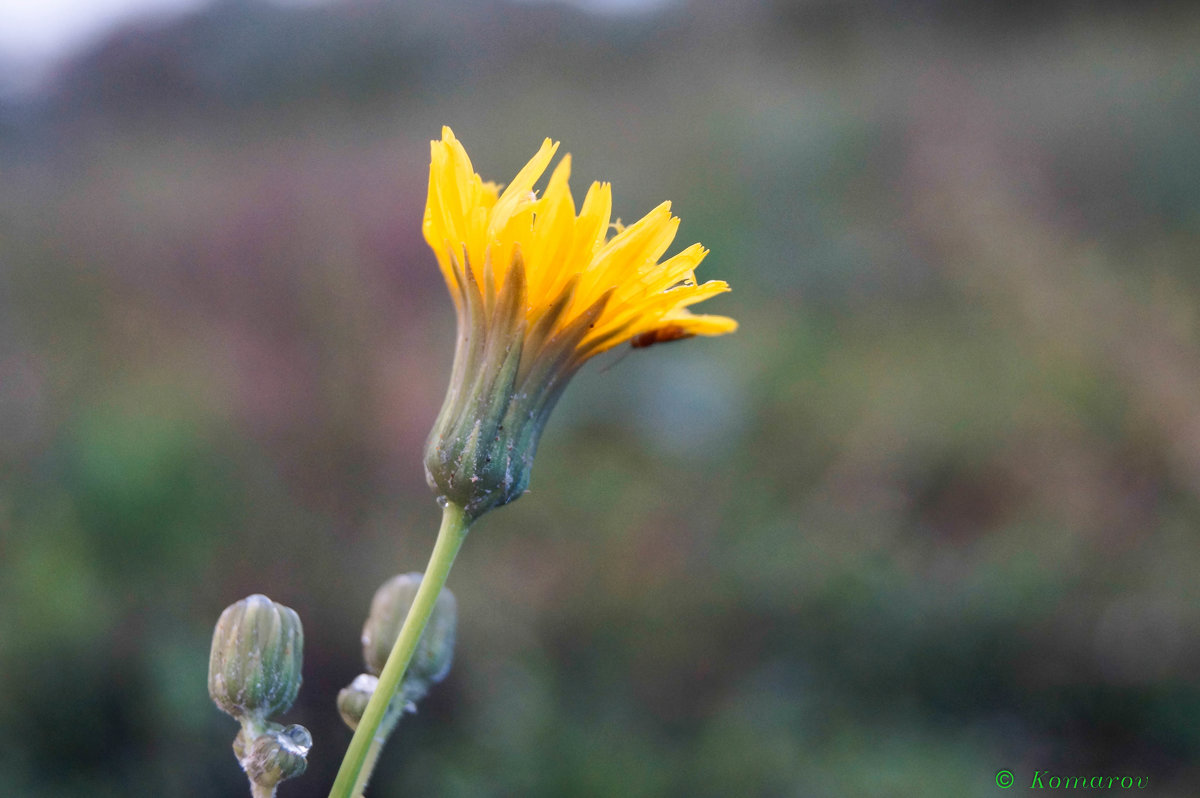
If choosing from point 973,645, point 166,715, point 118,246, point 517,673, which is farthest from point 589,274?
point 118,246

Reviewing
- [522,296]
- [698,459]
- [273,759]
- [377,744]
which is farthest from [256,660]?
[698,459]

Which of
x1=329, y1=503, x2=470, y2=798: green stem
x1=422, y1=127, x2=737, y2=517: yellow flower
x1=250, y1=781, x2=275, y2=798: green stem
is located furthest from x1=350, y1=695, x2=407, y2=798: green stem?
x1=422, y1=127, x2=737, y2=517: yellow flower

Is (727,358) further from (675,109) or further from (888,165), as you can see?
(675,109)

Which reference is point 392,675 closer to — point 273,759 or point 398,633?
point 273,759

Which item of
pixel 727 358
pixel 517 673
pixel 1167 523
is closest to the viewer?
pixel 517 673

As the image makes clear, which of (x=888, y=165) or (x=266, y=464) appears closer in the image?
(x=266, y=464)

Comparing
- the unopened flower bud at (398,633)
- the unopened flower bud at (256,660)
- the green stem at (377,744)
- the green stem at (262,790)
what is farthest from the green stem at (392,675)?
the unopened flower bud at (398,633)

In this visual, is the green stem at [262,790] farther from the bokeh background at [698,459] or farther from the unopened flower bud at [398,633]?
the bokeh background at [698,459]
